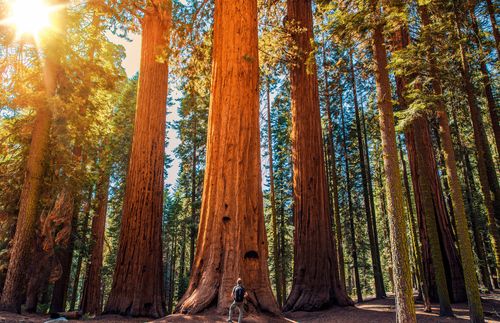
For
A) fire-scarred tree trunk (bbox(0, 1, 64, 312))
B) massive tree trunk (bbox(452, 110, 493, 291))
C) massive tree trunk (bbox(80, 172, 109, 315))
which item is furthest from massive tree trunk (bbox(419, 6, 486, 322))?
massive tree trunk (bbox(452, 110, 493, 291))

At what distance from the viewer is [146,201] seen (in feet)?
30.7

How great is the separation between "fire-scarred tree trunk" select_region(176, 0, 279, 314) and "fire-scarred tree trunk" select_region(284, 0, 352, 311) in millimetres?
2951

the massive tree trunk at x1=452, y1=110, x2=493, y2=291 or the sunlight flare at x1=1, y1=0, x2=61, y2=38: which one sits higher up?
the sunlight flare at x1=1, y1=0, x2=61, y2=38

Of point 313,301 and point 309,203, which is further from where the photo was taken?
point 309,203

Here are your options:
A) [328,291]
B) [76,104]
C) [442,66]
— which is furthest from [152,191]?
[442,66]

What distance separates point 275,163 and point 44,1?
985 inches

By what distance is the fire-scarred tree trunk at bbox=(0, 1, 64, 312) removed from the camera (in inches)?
334

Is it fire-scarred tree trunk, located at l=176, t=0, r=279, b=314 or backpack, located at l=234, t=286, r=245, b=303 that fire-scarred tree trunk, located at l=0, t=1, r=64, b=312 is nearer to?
fire-scarred tree trunk, located at l=176, t=0, r=279, b=314

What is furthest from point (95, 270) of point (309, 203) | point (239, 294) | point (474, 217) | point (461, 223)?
point (474, 217)

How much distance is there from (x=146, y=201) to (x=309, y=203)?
508cm

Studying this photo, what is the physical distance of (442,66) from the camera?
9047 mm

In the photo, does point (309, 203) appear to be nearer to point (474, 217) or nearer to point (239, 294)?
point (239, 294)

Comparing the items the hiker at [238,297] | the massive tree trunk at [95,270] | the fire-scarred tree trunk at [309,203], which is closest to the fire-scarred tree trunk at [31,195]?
the massive tree trunk at [95,270]

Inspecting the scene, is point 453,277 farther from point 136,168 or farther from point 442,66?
point 136,168
